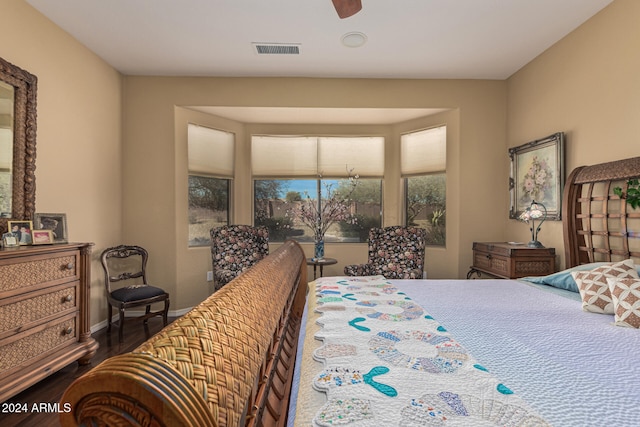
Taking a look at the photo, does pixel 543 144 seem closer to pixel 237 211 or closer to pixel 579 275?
pixel 579 275

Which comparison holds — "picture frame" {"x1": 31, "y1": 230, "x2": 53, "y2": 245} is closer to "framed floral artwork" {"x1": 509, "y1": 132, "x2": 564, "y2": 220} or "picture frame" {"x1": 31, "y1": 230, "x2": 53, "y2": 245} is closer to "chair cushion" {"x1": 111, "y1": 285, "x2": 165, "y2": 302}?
"chair cushion" {"x1": 111, "y1": 285, "x2": 165, "y2": 302}

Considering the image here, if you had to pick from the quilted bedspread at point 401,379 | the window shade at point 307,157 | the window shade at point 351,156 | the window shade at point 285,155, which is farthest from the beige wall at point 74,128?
the quilted bedspread at point 401,379

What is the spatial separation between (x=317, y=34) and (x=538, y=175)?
2.55 m

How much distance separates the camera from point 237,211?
15.3 feet

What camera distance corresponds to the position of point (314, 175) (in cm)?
480

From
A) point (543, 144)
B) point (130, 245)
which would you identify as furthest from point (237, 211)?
point (543, 144)

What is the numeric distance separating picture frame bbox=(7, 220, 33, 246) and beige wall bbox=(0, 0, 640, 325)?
0.62 m

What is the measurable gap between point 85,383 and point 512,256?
346cm

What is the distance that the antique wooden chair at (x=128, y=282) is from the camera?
3.24 metres

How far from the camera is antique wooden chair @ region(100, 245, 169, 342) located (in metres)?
3.24

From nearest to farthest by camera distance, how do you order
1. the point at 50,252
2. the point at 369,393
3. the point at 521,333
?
the point at 369,393 → the point at 521,333 → the point at 50,252

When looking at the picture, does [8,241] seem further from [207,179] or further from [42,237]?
[207,179]

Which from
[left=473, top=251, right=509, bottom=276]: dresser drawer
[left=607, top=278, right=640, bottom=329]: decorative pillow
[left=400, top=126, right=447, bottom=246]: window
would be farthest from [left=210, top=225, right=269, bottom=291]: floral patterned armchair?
[left=607, top=278, right=640, bottom=329]: decorative pillow

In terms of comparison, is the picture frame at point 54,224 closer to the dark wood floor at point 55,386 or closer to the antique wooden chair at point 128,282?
the antique wooden chair at point 128,282
